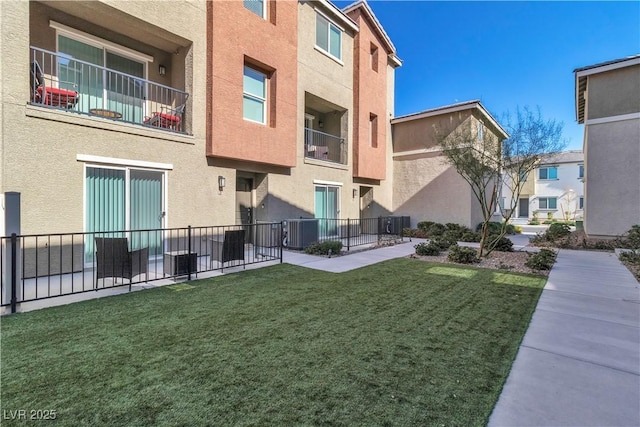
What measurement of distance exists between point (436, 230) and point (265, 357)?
14.5 metres

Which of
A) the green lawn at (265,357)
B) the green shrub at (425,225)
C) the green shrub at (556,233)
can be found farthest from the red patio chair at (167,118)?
the green shrub at (556,233)

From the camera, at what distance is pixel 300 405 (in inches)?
102

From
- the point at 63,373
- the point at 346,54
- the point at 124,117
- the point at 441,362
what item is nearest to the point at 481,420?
the point at 441,362

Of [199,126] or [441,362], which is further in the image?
[199,126]

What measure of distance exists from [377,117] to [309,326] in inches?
594

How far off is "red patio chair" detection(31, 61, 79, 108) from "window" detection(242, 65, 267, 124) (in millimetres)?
4720

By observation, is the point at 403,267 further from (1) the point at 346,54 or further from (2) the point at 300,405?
(1) the point at 346,54

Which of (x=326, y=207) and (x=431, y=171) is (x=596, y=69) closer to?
(x=431, y=171)

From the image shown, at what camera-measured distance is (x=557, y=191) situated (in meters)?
31.6

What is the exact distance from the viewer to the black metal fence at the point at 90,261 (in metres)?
5.00

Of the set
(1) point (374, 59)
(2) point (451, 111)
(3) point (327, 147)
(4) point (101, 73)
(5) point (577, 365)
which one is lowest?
(5) point (577, 365)

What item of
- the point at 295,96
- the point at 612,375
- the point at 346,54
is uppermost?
the point at 346,54

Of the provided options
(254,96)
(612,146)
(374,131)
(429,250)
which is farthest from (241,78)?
(612,146)

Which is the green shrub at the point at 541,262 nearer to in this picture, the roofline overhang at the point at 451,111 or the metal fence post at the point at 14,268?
the roofline overhang at the point at 451,111
